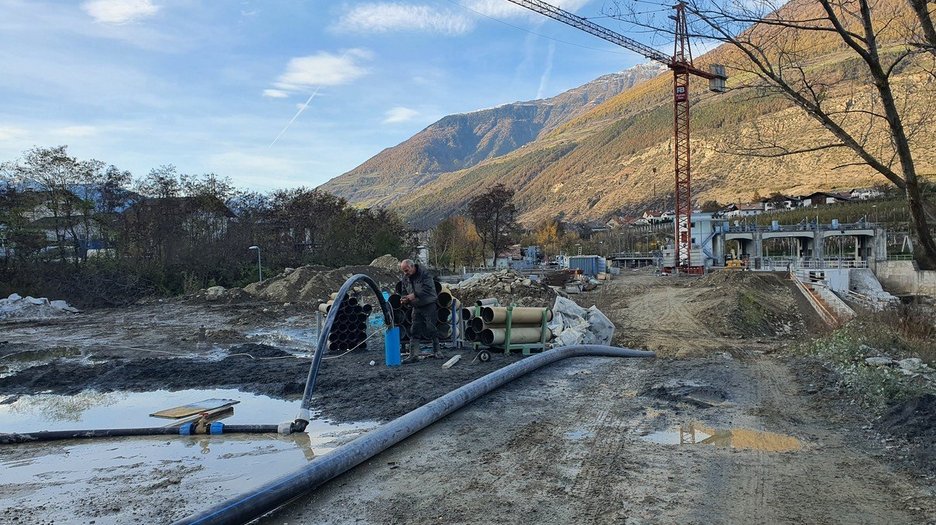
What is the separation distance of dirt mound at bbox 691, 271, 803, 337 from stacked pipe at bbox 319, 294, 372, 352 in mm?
16327

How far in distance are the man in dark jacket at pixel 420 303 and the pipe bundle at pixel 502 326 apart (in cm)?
88

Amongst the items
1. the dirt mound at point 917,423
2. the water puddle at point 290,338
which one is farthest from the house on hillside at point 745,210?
the dirt mound at point 917,423

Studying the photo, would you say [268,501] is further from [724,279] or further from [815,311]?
[724,279]

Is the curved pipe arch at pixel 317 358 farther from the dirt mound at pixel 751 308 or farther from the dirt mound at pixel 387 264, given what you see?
the dirt mound at pixel 387 264

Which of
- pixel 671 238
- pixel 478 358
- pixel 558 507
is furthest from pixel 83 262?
pixel 671 238

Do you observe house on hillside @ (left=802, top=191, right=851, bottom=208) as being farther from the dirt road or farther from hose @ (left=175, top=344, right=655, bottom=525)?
hose @ (left=175, top=344, right=655, bottom=525)

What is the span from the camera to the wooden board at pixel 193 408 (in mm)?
7801

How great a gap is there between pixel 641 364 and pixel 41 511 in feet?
28.4

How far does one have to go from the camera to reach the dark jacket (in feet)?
34.4

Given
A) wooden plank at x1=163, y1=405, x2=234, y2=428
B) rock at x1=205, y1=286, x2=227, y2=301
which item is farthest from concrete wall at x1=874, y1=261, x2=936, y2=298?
wooden plank at x1=163, y1=405, x2=234, y2=428

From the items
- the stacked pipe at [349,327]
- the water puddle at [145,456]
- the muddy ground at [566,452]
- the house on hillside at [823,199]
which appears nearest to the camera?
the muddy ground at [566,452]

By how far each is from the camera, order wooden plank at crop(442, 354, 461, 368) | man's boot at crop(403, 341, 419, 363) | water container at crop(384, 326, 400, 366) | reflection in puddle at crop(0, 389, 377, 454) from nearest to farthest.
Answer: reflection in puddle at crop(0, 389, 377, 454)
wooden plank at crop(442, 354, 461, 368)
water container at crop(384, 326, 400, 366)
man's boot at crop(403, 341, 419, 363)

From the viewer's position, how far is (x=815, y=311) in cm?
3175

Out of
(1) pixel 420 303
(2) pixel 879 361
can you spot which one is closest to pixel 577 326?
(1) pixel 420 303
